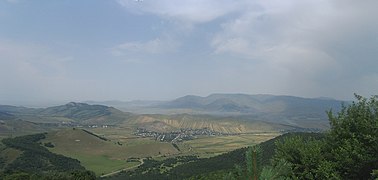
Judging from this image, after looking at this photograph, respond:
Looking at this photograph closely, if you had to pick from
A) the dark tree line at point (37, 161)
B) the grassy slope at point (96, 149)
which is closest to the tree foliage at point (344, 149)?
the dark tree line at point (37, 161)

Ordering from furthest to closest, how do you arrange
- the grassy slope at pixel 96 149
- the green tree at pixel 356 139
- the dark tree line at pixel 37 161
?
the grassy slope at pixel 96 149, the dark tree line at pixel 37 161, the green tree at pixel 356 139

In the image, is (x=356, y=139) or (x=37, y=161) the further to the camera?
(x=37, y=161)

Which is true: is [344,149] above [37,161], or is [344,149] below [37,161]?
above

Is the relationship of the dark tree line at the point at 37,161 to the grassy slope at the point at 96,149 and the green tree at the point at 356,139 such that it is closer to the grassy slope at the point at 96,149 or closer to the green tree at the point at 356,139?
the grassy slope at the point at 96,149

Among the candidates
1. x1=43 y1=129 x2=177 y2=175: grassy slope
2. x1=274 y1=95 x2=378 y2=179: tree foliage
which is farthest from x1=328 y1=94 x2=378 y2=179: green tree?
x1=43 y1=129 x2=177 y2=175: grassy slope

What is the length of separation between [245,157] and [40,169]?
13061 cm

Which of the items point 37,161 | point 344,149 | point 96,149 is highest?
point 344,149

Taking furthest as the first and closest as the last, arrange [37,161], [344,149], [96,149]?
[96,149] → [37,161] → [344,149]

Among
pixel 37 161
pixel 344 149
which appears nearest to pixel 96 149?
pixel 37 161

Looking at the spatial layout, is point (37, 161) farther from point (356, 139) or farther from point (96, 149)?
point (356, 139)

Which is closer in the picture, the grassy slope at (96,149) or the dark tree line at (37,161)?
the dark tree line at (37,161)

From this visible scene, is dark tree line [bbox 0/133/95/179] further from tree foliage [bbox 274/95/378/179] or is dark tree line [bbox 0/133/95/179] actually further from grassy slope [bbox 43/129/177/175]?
tree foliage [bbox 274/95/378/179]

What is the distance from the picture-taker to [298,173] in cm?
2381

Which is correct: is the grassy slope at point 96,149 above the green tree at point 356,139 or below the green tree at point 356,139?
below
